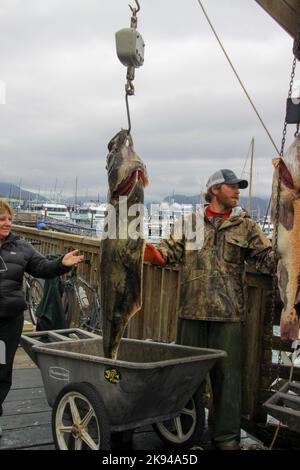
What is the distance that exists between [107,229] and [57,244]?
5.19m

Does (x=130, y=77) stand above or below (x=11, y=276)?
above

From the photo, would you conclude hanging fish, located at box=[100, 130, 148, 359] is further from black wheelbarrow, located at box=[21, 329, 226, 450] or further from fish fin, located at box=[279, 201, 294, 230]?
fish fin, located at box=[279, 201, 294, 230]


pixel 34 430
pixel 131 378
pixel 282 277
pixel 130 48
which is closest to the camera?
pixel 131 378

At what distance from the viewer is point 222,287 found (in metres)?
3.69

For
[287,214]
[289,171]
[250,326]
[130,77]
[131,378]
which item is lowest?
[131,378]

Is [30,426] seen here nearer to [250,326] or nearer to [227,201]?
[250,326]

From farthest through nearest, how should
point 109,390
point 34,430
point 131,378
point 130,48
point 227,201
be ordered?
point 34,430
point 227,201
point 130,48
point 109,390
point 131,378

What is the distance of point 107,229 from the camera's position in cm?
318

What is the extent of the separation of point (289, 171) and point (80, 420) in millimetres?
1999

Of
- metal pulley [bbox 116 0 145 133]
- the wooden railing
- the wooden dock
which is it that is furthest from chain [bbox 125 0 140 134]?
the wooden dock

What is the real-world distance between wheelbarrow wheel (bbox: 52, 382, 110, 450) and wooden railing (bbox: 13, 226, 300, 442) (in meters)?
1.36

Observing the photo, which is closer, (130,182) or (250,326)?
(130,182)

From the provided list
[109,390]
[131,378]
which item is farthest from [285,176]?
[109,390]

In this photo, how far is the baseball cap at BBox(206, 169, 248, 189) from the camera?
3.77 meters
